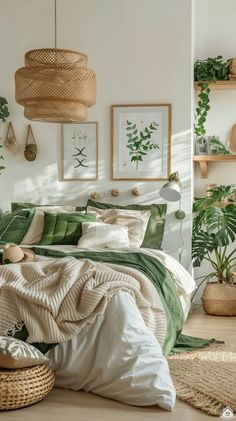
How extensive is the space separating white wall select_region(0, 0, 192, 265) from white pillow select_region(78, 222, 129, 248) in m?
0.79

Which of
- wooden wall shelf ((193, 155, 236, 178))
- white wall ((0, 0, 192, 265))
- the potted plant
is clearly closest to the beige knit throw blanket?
the potted plant

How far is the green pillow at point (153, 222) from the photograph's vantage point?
5.96 metres

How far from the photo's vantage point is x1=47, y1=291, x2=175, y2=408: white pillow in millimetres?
3336

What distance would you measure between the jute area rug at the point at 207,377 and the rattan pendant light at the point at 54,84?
1804 millimetres

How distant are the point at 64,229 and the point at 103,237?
15.3 inches

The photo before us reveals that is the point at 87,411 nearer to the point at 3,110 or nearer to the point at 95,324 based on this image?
the point at 95,324

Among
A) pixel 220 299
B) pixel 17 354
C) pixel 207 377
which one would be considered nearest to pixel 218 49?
pixel 220 299

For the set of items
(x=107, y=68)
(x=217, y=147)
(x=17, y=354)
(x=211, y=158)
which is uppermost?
(x=107, y=68)

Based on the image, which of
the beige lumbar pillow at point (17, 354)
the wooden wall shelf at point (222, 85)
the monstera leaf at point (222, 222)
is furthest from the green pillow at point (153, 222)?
the beige lumbar pillow at point (17, 354)

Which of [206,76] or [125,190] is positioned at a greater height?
[206,76]

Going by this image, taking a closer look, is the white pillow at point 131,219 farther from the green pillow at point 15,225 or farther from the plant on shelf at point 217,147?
the plant on shelf at point 217,147

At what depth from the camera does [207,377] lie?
3.85 meters

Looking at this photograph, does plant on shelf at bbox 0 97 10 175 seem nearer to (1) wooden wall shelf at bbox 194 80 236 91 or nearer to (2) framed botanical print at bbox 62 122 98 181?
(2) framed botanical print at bbox 62 122 98 181

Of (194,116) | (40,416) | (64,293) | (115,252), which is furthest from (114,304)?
(194,116)
